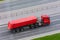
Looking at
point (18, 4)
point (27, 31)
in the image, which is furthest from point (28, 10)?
point (27, 31)

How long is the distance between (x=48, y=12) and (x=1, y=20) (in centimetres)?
1088

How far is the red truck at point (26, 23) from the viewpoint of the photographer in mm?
59562

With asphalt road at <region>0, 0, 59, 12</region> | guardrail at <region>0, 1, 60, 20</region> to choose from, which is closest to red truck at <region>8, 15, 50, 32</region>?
guardrail at <region>0, 1, 60, 20</region>

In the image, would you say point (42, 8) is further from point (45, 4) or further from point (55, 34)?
point (55, 34)

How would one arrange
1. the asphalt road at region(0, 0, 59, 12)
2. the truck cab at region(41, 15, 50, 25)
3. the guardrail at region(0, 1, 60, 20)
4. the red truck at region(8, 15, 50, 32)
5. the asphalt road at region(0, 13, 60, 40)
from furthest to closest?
the asphalt road at region(0, 0, 59, 12) → the guardrail at region(0, 1, 60, 20) → the truck cab at region(41, 15, 50, 25) → the red truck at region(8, 15, 50, 32) → the asphalt road at region(0, 13, 60, 40)

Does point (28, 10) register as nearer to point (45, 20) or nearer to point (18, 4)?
point (18, 4)

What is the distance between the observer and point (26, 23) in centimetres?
6019

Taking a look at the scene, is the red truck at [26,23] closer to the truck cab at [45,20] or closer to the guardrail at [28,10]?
the truck cab at [45,20]

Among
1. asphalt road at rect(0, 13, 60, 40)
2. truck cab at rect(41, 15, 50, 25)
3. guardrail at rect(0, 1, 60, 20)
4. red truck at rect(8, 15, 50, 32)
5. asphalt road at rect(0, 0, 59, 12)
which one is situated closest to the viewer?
asphalt road at rect(0, 13, 60, 40)

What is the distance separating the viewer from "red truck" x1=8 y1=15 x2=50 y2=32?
59.6m

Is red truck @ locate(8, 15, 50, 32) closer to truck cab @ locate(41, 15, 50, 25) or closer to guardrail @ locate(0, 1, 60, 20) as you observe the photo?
truck cab @ locate(41, 15, 50, 25)

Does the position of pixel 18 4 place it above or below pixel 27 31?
above

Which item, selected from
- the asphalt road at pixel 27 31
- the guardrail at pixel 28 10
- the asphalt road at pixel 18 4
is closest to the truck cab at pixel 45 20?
the asphalt road at pixel 27 31

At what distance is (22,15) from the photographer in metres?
67.2
